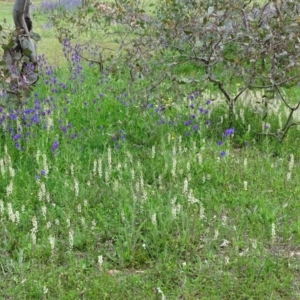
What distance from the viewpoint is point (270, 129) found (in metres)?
5.42

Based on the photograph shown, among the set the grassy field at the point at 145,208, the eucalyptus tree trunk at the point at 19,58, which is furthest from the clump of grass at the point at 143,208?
the eucalyptus tree trunk at the point at 19,58

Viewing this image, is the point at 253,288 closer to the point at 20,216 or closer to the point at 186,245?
the point at 186,245

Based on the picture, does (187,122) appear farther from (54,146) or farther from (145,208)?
(145,208)

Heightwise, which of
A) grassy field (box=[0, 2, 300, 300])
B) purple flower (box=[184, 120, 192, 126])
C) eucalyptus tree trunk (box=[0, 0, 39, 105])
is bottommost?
grassy field (box=[0, 2, 300, 300])

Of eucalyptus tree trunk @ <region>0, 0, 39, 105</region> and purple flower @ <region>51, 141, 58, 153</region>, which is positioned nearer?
purple flower @ <region>51, 141, 58, 153</region>

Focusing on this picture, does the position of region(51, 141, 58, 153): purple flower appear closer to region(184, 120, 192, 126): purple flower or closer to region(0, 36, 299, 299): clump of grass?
region(0, 36, 299, 299): clump of grass

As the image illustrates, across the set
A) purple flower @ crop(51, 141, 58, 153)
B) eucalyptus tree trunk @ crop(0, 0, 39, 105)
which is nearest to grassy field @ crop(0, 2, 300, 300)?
purple flower @ crop(51, 141, 58, 153)

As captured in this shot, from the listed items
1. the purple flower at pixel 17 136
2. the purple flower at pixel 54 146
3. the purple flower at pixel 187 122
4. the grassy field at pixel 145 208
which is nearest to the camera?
the grassy field at pixel 145 208

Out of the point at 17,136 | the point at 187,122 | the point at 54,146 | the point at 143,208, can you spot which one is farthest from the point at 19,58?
the point at 143,208

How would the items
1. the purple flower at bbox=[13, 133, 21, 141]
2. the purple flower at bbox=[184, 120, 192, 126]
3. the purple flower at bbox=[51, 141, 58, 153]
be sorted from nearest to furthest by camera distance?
the purple flower at bbox=[51, 141, 58, 153] → the purple flower at bbox=[13, 133, 21, 141] → the purple flower at bbox=[184, 120, 192, 126]

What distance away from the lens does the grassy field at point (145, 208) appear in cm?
318

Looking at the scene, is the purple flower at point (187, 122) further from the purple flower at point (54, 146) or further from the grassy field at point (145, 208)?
the purple flower at point (54, 146)

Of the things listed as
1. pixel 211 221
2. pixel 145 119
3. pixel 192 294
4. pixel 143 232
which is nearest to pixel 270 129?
pixel 145 119

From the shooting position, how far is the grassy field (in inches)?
125
